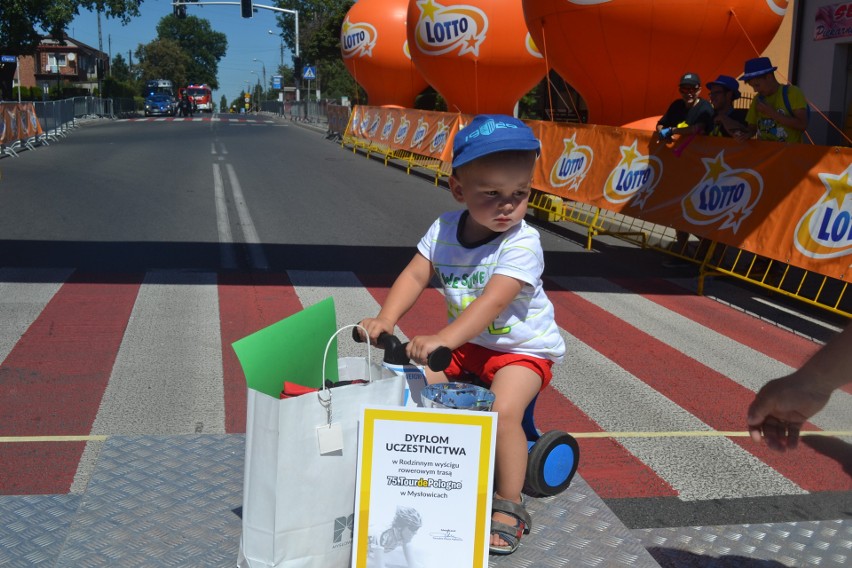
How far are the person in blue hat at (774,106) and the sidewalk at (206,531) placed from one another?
230 inches

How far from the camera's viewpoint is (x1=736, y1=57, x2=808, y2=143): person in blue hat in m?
8.49

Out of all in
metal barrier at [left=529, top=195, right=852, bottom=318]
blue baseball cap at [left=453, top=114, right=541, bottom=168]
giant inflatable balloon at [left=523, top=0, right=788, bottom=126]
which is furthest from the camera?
giant inflatable balloon at [left=523, top=0, right=788, bottom=126]

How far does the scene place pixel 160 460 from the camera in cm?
356

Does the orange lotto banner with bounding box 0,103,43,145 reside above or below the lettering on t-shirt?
above

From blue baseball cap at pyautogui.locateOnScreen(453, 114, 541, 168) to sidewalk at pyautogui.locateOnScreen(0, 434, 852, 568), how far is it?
128 cm

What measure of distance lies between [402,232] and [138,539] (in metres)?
8.62

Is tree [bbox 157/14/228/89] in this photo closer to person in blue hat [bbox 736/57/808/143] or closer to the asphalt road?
the asphalt road

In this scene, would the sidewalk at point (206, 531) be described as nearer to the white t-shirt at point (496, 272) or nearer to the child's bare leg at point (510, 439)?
the child's bare leg at point (510, 439)

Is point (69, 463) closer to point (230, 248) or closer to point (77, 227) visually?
point (230, 248)

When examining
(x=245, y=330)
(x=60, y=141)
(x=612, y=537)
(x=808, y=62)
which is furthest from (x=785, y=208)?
(x=60, y=141)

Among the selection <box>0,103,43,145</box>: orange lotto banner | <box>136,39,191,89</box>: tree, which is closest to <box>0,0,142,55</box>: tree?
<box>0,103,43,145</box>: orange lotto banner

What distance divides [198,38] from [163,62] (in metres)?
47.9

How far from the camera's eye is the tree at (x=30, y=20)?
1982 inches

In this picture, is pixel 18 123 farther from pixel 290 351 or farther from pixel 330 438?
pixel 330 438
